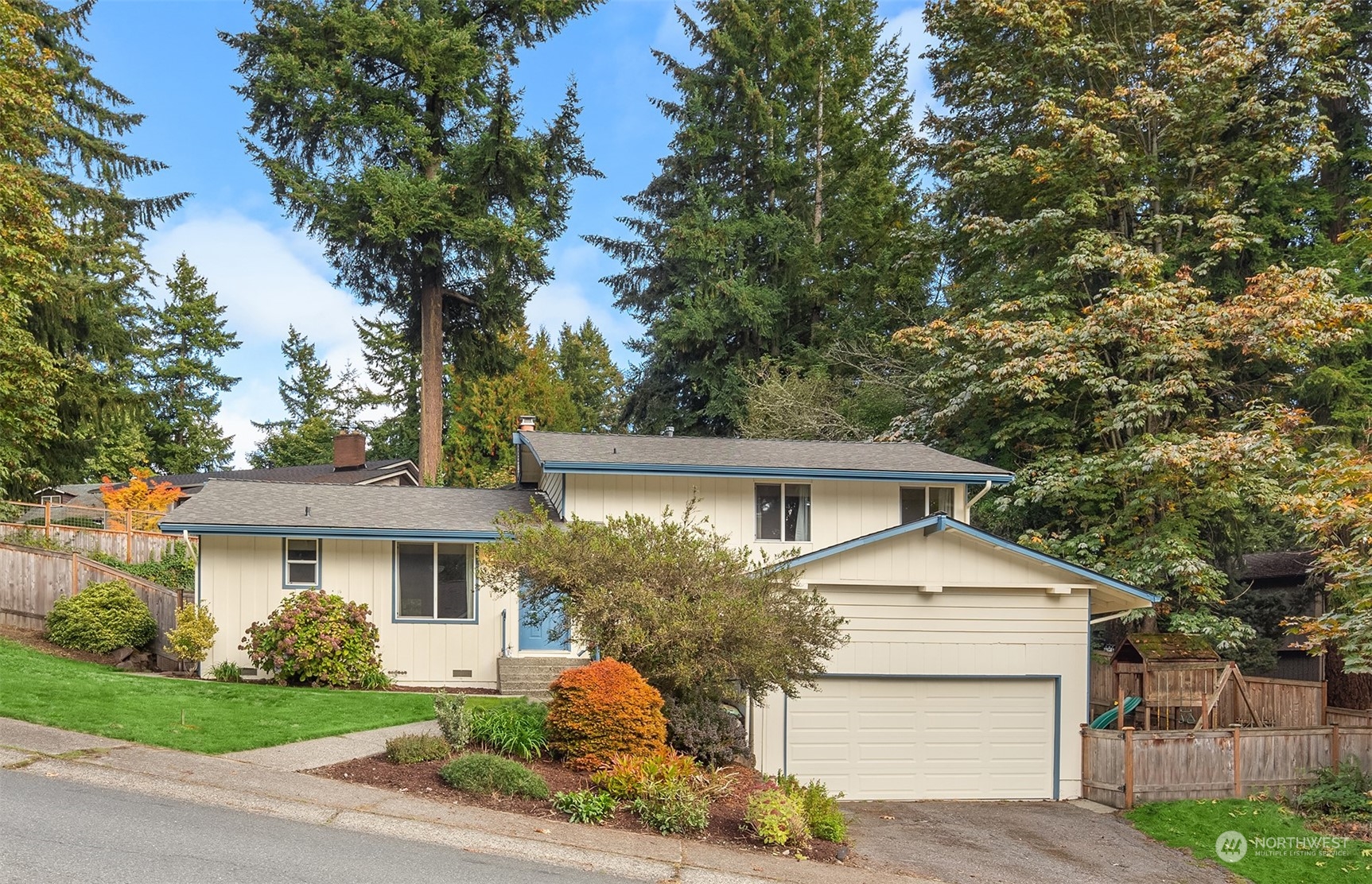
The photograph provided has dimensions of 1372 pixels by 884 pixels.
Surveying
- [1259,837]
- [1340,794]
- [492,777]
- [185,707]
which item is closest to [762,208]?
[1340,794]

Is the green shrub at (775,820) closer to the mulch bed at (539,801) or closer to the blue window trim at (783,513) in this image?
the mulch bed at (539,801)

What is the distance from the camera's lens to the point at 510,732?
1152 cm

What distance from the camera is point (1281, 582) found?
27.0m

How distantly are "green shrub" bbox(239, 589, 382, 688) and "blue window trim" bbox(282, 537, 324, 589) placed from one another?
0.43 m

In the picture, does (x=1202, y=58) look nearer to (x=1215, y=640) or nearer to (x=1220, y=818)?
(x=1215, y=640)

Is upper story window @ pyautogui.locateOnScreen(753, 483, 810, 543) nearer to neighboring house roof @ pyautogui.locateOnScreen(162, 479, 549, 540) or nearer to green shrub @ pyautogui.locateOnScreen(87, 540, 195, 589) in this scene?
neighboring house roof @ pyautogui.locateOnScreen(162, 479, 549, 540)

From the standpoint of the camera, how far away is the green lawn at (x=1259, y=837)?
1218cm

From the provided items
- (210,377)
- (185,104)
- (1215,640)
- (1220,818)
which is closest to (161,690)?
(185,104)

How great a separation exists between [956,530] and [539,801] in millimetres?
7880

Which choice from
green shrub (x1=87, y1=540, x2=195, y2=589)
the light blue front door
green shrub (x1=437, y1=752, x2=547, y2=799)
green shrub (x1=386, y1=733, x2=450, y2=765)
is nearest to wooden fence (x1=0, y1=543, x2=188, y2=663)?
green shrub (x1=87, y1=540, x2=195, y2=589)

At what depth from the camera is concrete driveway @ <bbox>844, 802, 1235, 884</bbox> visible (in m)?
10.9

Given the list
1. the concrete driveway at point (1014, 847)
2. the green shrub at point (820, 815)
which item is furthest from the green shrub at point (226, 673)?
the green shrub at point (820, 815)

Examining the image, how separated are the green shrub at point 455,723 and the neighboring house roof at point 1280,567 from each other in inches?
811

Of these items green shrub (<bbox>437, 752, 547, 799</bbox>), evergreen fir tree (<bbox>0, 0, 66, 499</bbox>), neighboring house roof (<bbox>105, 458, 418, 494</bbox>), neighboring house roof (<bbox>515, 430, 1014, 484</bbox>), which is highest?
evergreen fir tree (<bbox>0, 0, 66, 499</bbox>)
